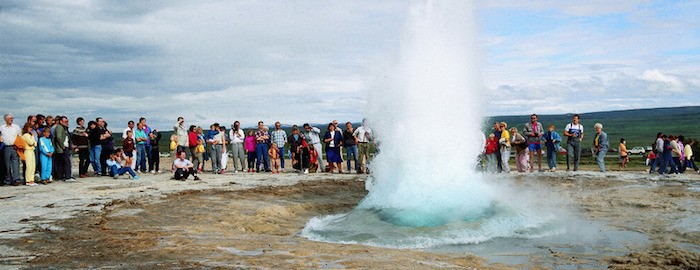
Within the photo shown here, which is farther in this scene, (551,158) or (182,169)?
(551,158)

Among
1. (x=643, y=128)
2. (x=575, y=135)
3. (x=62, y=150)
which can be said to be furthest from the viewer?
(x=643, y=128)

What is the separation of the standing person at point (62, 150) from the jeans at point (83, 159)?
70 centimetres

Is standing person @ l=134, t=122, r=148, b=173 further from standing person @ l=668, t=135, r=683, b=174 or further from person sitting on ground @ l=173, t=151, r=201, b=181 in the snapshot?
standing person @ l=668, t=135, r=683, b=174

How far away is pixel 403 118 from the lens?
34.5 ft

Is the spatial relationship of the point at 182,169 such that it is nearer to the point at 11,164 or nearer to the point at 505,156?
the point at 11,164

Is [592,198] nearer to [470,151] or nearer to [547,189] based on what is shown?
[547,189]

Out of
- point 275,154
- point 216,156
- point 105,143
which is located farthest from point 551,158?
point 105,143

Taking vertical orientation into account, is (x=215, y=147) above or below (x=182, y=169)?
above

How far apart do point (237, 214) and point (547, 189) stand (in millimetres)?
7350

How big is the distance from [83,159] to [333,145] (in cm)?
672

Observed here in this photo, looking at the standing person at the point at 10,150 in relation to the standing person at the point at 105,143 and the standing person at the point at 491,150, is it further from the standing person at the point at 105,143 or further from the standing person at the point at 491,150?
the standing person at the point at 491,150

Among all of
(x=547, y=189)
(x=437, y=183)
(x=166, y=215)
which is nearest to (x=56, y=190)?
(x=166, y=215)

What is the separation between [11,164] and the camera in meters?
13.1

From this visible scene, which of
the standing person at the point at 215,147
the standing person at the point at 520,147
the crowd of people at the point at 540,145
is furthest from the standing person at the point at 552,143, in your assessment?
the standing person at the point at 215,147
